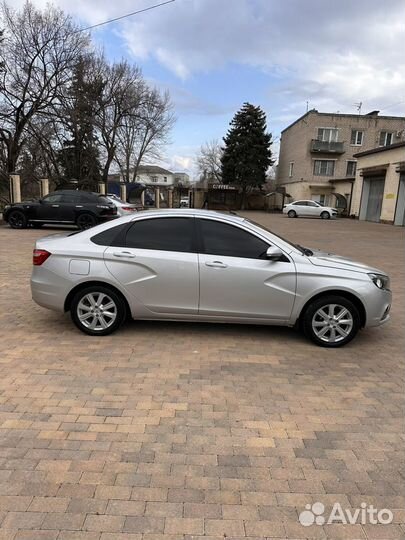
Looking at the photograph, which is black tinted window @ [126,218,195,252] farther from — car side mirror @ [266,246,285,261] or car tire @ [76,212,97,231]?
car tire @ [76,212,97,231]

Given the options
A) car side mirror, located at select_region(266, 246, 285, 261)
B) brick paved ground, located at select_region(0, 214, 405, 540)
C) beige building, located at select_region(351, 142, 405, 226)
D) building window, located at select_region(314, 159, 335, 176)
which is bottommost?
brick paved ground, located at select_region(0, 214, 405, 540)

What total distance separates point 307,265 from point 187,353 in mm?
1704


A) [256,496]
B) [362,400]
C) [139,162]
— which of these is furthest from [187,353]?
[139,162]

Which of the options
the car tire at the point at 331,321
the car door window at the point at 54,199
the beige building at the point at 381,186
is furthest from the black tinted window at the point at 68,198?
the beige building at the point at 381,186

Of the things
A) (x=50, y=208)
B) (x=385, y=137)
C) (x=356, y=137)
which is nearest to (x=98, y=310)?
(x=50, y=208)

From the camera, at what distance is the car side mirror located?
4.64m

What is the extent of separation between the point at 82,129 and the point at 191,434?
32.3 metres

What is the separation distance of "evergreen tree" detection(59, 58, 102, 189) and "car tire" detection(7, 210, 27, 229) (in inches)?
507

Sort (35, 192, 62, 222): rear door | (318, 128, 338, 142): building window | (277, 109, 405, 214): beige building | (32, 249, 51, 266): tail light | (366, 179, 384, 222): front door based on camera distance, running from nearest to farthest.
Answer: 1. (32, 249, 51, 266): tail light
2. (35, 192, 62, 222): rear door
3. (366, 179, 384, 222): front door
4. (277, 109, 405, 214): beige building
5. (318, 128, 338, 142): building window

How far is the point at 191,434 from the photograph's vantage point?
3.03 m

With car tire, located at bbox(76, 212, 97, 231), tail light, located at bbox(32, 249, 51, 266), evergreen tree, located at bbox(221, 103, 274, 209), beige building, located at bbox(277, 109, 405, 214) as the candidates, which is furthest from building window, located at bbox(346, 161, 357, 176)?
tail light, located at bbox(32, 249, 51, 266)

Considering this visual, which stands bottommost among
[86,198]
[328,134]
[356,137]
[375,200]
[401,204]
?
[86,198]

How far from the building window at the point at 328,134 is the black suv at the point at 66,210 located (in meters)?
36.4

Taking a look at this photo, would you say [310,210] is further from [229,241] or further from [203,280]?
[203,280]
